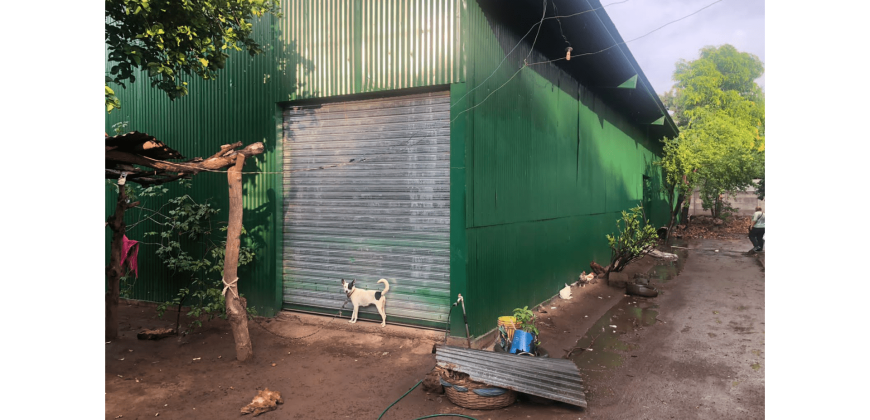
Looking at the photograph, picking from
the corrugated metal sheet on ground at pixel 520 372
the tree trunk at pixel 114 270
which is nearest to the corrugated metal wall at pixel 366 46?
the tree trunk at pixel 114 270

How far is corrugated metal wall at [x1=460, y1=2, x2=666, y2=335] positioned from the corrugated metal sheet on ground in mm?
1531

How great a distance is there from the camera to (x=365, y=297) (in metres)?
7.00

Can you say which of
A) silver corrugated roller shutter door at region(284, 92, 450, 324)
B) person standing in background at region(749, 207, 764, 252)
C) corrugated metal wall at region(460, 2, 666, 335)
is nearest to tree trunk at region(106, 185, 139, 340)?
silver corrugated roller shutter door at region(284, 92, 450, 324)

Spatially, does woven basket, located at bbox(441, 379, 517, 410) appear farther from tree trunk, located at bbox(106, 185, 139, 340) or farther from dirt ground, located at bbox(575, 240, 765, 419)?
tree trunk, located at bbox(106, 185, 139, 340)

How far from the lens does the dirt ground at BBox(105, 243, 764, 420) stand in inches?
177

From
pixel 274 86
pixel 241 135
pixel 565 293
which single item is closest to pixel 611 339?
pixel 565 293

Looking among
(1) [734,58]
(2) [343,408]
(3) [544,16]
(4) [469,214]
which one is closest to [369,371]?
(2) [343,408]

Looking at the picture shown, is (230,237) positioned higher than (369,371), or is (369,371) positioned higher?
(230,237)

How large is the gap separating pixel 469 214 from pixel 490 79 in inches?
83.8

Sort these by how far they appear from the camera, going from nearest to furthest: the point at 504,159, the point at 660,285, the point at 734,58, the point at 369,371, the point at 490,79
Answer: the point at 369,371
the point at 490,79
the point at 504,159
the point at 660,285
the point at 734,58

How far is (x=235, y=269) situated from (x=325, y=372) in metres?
1.75

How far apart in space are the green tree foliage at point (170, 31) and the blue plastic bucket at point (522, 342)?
4.83m

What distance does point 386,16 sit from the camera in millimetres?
6688

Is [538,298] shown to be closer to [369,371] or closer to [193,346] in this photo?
[369,371]
